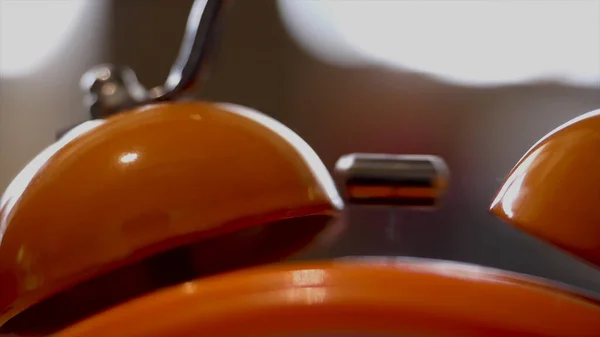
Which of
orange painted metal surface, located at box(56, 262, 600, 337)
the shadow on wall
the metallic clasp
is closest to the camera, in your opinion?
orange painted metal surface, located at box(56, 262, 600, 337)

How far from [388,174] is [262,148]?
0.09m

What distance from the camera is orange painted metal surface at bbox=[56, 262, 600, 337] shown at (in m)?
0.32

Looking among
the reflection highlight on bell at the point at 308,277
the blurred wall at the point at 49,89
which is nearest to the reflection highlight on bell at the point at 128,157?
the reflection highlight on bell at the point at 308,277

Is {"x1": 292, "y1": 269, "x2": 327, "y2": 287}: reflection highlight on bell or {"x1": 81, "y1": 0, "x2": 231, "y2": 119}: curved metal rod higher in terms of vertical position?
{"x1": 81, "y1": 0, "x2": 231, "y2": 119}: curved metal rod

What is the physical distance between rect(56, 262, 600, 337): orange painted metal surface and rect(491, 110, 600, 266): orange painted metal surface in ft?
0.09

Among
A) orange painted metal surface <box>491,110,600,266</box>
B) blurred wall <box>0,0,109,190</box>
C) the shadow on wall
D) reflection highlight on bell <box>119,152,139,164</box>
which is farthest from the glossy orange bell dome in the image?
blurred wall <box>0,0,109,190</box>

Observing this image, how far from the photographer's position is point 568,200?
36 cm

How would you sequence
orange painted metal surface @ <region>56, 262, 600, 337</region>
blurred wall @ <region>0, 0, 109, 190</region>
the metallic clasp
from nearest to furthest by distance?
orange painted metal surface @ <region>56, 262, 600, 337</region>
the metallic clasp
blurred wall @ <region>0, 0, 109, 190</region>

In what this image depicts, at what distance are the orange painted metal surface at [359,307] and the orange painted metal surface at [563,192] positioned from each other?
0.09ft

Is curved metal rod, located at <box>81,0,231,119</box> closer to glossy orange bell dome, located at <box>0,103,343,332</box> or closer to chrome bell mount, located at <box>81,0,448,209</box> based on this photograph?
chrome bell mount, located at <box>81,0,448,209</box>

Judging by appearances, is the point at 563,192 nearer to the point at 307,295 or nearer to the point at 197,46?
the point at 307,295

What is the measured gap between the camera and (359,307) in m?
0.34

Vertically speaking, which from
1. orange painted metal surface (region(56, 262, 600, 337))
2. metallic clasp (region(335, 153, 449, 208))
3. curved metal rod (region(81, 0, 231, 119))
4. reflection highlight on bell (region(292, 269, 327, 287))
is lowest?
orange painted metal surface (region(56, 262, 600, 337))

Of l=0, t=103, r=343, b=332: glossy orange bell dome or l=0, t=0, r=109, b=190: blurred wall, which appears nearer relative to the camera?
l=0, t=103, r=343, b=332: glossy orange bell dome
